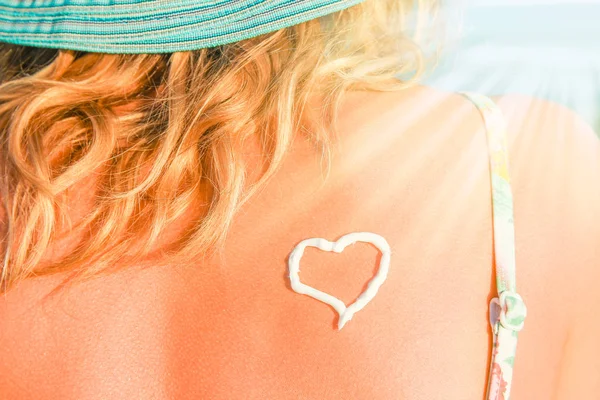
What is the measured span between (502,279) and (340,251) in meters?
0.33

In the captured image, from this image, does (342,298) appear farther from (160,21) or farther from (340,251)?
(160,21)

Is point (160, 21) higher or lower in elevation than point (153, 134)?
higher

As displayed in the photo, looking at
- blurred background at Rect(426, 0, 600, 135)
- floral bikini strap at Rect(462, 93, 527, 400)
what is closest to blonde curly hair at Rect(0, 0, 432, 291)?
floral bikini strap at Rect(462, 93, 527, 400)

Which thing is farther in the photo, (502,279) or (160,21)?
(160,21)

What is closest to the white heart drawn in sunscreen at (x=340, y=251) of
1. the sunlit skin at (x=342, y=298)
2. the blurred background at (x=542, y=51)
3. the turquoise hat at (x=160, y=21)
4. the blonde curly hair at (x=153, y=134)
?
the sunlit skin at (x=342, y=298)

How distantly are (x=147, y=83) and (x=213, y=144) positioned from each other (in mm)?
273

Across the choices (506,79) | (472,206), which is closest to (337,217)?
(472,206)

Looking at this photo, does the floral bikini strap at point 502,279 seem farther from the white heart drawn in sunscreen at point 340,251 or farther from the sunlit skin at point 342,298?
the white heart drawn in sunscreen at point 340,251

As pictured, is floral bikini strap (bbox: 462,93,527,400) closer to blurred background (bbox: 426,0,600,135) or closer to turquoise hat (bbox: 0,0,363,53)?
turquoise hat (bbox: 0,0,363,53)

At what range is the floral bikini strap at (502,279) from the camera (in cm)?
110

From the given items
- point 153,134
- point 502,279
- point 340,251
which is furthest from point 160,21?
point 502,279

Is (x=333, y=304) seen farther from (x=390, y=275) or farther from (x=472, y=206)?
(x=472, y=206)

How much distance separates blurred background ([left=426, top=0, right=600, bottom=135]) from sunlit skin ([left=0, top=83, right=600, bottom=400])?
1379 mm

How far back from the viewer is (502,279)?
114cm
